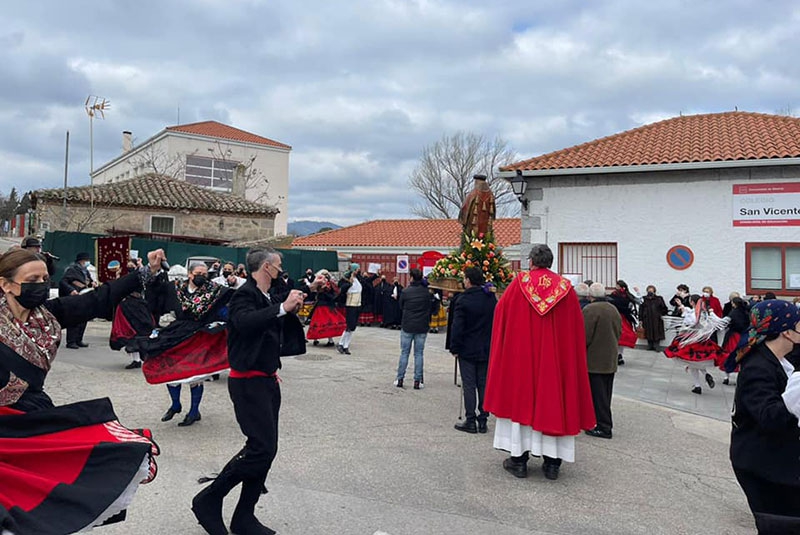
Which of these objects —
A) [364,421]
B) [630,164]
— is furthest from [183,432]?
[630,164]

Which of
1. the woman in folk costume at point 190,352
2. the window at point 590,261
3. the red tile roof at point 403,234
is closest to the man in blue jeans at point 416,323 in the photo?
the woman in folk costume at point 190,352

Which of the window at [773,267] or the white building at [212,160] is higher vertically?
the white building at [212,160]

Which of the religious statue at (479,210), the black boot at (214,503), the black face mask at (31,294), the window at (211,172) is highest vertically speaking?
the window at (211,172)

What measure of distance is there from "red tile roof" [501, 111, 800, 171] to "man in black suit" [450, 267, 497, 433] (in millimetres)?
9023

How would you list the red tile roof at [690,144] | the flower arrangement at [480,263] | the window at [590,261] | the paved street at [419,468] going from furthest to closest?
the window at [590,261]
the red tile roof at [690,144]
the flower arrangement at [480,263]
the paved street at [419,468]

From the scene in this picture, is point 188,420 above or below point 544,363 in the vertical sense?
below

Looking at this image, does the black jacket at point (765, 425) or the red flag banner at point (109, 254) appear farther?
the red flag banner at point (109, 254)

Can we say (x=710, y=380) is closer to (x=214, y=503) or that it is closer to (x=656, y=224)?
(x=656, y=224)

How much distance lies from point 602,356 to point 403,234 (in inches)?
1006

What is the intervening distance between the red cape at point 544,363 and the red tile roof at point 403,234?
23.0 metres

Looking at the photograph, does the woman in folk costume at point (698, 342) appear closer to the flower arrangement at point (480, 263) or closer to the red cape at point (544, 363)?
the flower arrangement at point (480, 263)

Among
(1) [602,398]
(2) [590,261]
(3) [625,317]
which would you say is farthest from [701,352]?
(2) [590,261]

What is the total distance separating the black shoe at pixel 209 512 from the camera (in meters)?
3.81

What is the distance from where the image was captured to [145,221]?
2227 cm
